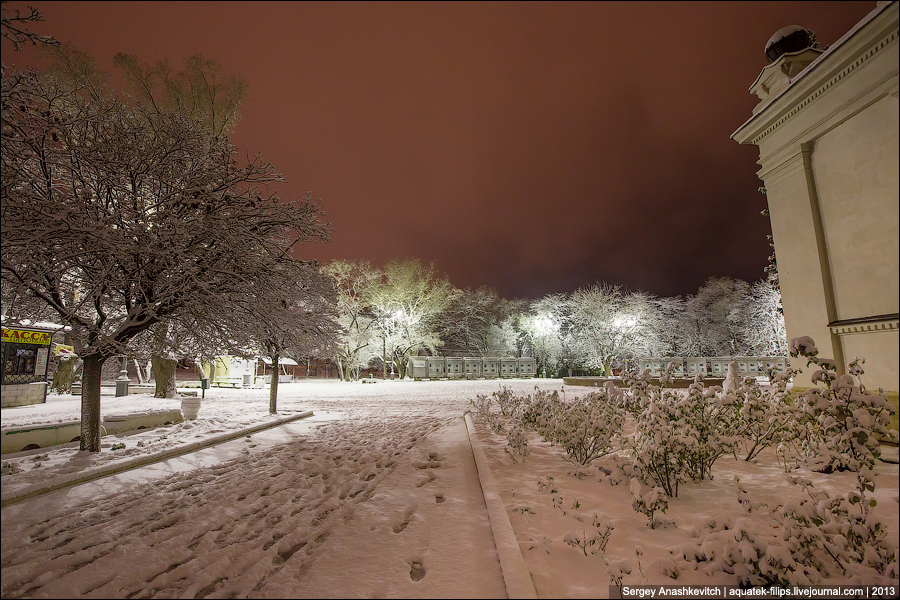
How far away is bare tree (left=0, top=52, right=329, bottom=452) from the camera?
5039 millimetres

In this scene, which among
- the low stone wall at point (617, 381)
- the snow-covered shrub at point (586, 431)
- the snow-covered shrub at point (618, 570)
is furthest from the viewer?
the low stone wall at point (617, 381)

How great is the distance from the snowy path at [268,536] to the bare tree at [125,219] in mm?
2922

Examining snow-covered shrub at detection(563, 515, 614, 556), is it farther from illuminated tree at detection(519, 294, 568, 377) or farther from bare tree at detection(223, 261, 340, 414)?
illuminated tree at detection(519, 294, 568, 377)

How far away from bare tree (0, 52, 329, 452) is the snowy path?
115 inches

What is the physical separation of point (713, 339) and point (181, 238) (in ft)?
153

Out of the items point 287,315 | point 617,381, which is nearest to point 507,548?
point 287,315

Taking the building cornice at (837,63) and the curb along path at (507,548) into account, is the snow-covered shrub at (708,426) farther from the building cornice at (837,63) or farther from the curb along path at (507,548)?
the building cornice at (837,63)

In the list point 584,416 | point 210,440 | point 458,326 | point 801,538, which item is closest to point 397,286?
point 458,326

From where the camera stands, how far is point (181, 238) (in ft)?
20.3

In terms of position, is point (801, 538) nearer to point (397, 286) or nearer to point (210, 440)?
point (210, 440)

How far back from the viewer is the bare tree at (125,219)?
504cm

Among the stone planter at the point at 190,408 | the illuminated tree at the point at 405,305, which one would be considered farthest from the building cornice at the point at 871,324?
the illuminated tree at the point at 405,305

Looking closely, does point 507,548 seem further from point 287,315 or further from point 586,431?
→ point 287,315

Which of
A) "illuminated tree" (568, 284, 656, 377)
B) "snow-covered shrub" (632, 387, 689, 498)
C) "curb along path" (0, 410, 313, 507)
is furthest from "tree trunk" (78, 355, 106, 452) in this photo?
"illuminated tree" (568, 284, 656, 377)
